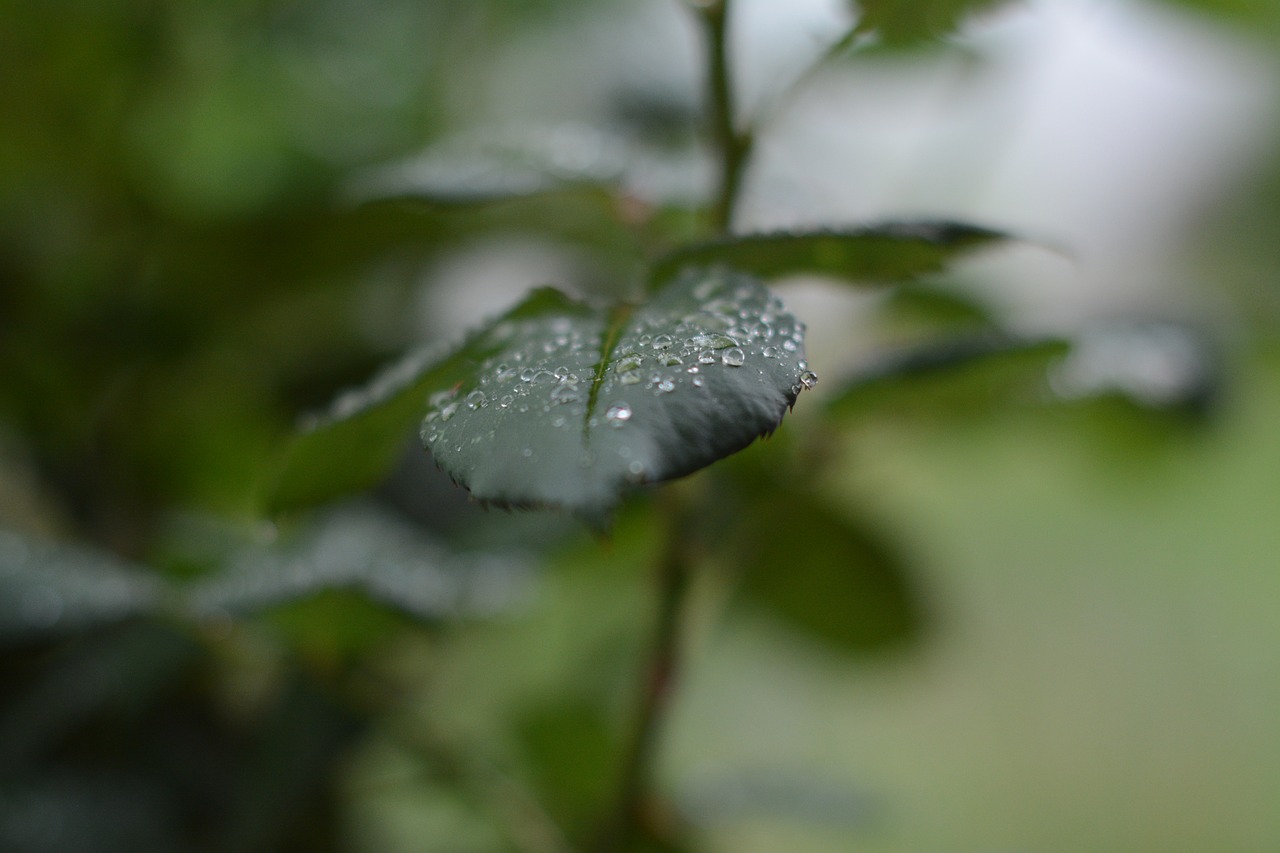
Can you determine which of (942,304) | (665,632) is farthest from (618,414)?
(942,304)

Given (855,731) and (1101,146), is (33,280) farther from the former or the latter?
(1101,146)

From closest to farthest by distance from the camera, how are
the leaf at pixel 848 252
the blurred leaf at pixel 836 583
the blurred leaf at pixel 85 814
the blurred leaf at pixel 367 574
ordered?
the leaf at pixel 848 252 → the blurred leaf at pixel 367 574 → the blurred leaf at pixel 85 814 → the blurred leaf at pixel 836 583

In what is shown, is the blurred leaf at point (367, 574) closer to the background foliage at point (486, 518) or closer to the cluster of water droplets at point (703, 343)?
the background foliage at point (486, 518)

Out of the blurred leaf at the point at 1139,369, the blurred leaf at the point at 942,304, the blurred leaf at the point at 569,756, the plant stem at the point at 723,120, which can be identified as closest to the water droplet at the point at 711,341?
the plant stem at the point at 723,120

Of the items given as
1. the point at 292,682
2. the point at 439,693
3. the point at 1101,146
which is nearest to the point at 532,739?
the point at 439,693

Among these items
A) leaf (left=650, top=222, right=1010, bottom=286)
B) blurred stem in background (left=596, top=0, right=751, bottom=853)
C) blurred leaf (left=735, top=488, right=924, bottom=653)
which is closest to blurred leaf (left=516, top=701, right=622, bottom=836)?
blurred leaf (left=735, top=488, right=924, bottom=653)

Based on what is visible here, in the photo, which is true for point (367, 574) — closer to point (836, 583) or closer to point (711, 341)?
point (711, 341)
